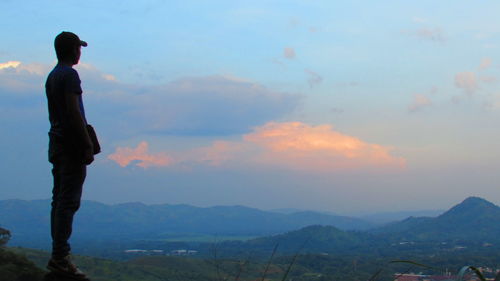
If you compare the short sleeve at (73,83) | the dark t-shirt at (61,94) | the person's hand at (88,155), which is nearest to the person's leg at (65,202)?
the person's hand at (88,155)

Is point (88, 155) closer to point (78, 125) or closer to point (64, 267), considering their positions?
point (78, 125)

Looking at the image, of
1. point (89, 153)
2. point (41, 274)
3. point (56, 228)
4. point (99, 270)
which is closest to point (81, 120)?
point (89, 153)

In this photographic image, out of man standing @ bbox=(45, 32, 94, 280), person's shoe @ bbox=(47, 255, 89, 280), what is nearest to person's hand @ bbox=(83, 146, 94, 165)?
man standing @ bbox=(45, 32, 94, 280)

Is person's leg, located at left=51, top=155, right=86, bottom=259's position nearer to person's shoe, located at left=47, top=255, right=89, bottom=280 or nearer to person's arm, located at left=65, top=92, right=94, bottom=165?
person's shoe, located at left=47, top=255, right=89, bottom=280

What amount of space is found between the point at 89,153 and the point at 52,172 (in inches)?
26.6

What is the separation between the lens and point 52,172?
6590 mm

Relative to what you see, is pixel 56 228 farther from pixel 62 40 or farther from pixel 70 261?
pixel 62 40

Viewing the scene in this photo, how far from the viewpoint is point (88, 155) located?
6273 millimetres

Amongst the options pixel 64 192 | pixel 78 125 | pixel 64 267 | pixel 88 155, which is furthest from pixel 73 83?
pixel 64 267

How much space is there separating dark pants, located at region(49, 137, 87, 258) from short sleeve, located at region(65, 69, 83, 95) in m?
0.66

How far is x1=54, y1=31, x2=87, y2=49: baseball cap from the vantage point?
21.1 feet

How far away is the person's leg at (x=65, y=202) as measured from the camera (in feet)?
20.3

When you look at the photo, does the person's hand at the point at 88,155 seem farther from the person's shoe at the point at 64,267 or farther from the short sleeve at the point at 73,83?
the person's shoe at the point at 64,267

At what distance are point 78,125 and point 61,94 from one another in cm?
47
